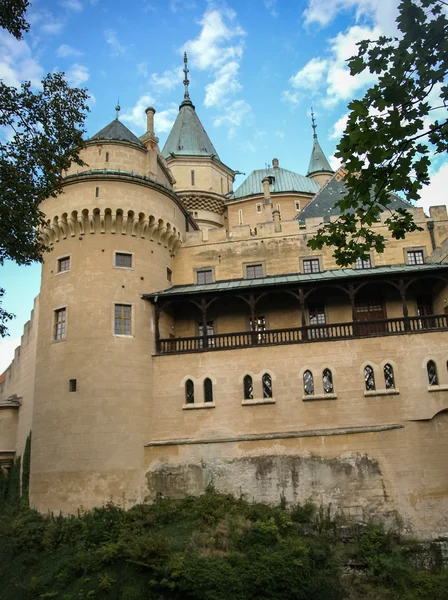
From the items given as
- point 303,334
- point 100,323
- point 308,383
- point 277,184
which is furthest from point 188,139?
point 308,383

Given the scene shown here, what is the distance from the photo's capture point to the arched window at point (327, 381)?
24.2 m

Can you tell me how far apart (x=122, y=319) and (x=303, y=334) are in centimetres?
825

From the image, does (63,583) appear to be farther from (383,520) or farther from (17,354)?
(17,354)

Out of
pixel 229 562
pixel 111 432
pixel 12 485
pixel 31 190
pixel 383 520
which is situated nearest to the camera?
pixel 31 190

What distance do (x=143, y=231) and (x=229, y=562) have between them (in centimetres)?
1564

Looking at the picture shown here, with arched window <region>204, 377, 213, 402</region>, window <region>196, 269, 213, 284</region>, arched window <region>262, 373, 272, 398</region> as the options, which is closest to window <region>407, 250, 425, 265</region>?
arched window <region>262, 373, 272, 398</region>

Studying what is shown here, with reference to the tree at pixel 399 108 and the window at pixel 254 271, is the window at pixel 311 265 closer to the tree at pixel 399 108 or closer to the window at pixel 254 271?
the window at pixel 254 271

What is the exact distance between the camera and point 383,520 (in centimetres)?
2178

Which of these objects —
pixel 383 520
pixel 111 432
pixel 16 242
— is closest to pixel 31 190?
pixel 16 242

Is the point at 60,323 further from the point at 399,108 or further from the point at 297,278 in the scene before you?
the point at 399,108

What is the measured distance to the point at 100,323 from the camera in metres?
25.3

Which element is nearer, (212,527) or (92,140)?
(212,527)

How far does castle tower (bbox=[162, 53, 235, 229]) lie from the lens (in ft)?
137

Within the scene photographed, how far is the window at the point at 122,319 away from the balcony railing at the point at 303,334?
69.5 inches
